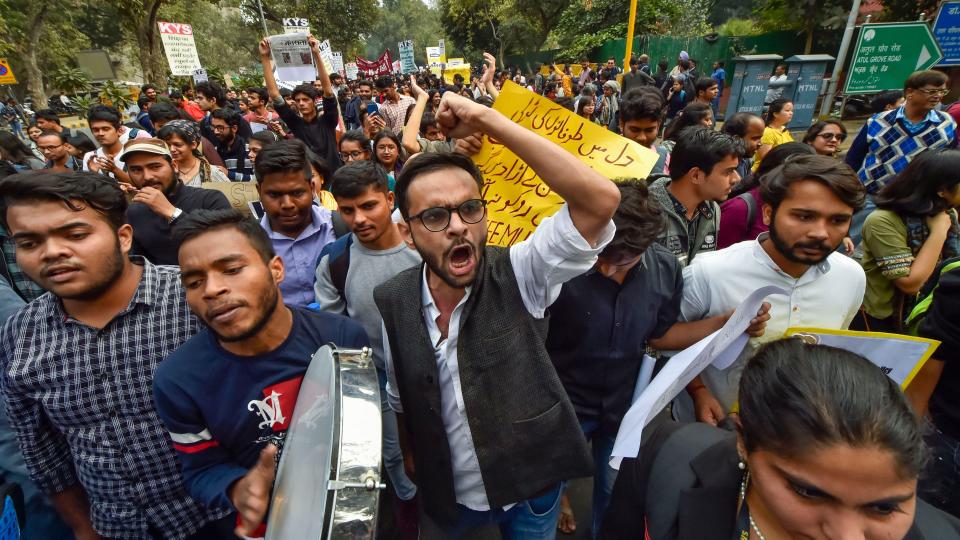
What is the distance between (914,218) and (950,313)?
136cm

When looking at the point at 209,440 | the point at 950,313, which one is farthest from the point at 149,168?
the point at 950,313

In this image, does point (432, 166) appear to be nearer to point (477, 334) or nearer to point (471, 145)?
point (477, 334)

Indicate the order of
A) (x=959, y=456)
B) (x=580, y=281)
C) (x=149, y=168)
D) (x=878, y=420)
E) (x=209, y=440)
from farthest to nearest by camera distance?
(x=149, y=168)
(x=580, y=281)
(x=959, y=456)
(x=209, y=440)
(x=878, y=420)

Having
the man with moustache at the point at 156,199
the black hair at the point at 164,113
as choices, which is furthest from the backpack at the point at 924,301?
the black hair at the point at 164,113

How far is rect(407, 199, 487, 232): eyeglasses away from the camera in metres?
1.40

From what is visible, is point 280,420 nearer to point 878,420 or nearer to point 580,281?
point 580,281

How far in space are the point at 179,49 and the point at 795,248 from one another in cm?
1667

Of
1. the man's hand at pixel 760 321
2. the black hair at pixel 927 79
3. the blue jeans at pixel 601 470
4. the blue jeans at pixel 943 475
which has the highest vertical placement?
the black hair at pixel 927 79

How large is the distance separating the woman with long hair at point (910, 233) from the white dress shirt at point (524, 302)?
7.43ft

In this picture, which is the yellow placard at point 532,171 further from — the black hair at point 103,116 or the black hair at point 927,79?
the black hair at point 103,116

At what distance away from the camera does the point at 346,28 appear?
38031 millimetres

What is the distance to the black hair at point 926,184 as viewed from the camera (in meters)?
2.39

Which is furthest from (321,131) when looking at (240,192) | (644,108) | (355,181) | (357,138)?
(644,108)

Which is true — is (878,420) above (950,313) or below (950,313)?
above
